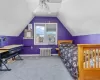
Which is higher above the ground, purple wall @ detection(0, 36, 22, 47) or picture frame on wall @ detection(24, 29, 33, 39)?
picture frame on wall @ detection(24, 29, 33, 39)

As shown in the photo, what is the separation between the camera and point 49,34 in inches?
355

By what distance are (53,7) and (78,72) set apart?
4037 millimetres

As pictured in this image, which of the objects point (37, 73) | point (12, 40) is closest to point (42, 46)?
point (12, 40)

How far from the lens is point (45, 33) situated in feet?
29.6

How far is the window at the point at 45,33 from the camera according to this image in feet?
29.4

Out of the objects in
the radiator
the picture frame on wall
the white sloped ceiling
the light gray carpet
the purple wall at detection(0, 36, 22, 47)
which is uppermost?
the white sloped ceiling

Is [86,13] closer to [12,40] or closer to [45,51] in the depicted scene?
[12,40]

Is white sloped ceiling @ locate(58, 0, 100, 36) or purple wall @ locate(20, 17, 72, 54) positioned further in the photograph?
purple wall @ locate(20, 17, 72, 54)

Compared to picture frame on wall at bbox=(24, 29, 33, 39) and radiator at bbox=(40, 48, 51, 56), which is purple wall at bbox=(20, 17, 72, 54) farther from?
radiator at bbox=(40, 48, 51, 56)

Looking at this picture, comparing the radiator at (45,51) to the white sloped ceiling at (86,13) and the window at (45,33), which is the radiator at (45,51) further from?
the white sloped ceiling at (86,13)

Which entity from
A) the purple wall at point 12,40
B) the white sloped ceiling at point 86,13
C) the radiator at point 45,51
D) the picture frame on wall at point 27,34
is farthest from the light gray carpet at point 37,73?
the picture frame on wall at point 27,34

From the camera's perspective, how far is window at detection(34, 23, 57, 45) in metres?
8.95

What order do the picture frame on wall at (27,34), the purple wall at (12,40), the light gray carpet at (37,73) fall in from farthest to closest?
the picture frame on wall at (27,34) < the purple wall at (12,40) < the light gray carpet at (37,73)

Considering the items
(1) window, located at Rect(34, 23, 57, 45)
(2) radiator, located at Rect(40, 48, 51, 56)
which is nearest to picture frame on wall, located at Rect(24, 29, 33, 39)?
(1) window, located at Rect(34, 23, 57, 45)
